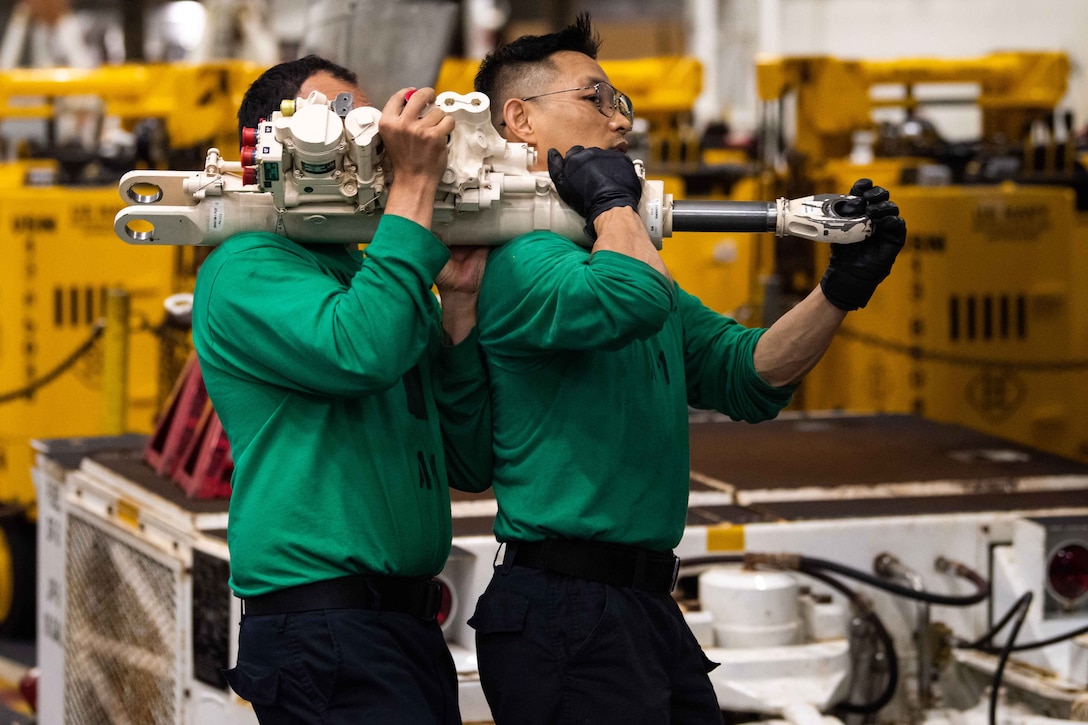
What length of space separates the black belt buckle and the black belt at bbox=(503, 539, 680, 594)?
15 centimetres

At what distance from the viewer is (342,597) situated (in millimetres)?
2436

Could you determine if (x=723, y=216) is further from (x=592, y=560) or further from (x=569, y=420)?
(x=592, y=560)

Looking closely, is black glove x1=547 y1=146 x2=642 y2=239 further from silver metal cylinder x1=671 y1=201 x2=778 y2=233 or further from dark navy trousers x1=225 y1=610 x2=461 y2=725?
dark navy trousers x1=225 y1=610 x2=461 y2=725

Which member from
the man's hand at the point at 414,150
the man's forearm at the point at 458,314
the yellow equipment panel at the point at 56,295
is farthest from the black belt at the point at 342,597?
the yellow equipment panel at the point at 56,295

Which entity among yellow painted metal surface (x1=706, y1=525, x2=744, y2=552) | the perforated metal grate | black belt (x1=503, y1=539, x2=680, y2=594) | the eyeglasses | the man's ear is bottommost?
the perforated metal grate

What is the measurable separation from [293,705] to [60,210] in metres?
5.95

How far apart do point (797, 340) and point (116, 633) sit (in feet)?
7.31

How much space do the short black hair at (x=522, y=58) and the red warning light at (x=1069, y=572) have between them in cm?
182

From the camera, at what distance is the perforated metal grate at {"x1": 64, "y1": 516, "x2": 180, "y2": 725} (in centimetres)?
372

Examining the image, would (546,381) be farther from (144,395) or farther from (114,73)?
(114,73)

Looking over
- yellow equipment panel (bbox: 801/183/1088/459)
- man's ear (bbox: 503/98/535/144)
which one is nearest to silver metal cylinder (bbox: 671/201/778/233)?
man's ear (bbox: 503/98/535/144)

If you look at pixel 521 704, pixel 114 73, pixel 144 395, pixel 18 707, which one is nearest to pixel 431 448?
pixel 521 704

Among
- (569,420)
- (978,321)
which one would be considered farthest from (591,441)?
(978,321)

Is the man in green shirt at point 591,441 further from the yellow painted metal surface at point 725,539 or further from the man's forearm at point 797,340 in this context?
the yellow painted metal surface at point 725,539
